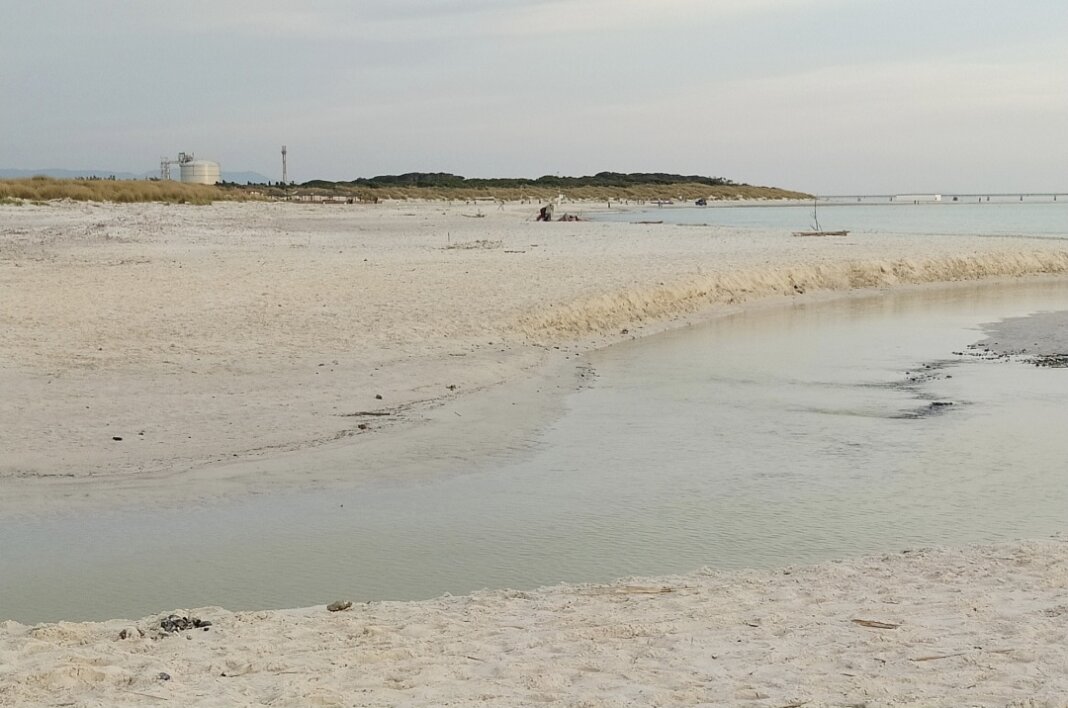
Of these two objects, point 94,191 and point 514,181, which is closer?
point 94,191

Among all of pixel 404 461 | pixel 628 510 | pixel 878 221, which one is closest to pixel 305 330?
pixel 404 461

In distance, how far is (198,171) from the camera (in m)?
92.4

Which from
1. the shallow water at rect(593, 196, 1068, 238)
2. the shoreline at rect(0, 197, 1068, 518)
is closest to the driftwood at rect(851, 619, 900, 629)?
the shoreline at rect(0, 197, 1068, 518)

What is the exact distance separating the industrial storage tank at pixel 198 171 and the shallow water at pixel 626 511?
283ft

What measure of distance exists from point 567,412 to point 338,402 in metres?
2.35

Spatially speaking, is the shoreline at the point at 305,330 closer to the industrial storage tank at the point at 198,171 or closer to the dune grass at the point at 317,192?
the dune grass at the point at 317,192

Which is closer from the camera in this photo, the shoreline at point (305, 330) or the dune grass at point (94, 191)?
the shoreline at point (305, 330)

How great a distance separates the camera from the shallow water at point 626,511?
6430 millimetres

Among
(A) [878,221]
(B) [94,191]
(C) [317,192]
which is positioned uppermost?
(C) [317,192]

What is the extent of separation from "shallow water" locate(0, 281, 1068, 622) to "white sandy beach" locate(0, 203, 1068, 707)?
1.86ft

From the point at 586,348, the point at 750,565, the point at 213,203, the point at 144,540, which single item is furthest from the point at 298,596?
the point at 213,203

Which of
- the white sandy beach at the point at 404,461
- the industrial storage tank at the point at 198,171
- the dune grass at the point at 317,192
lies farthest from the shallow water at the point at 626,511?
the industrial storage tank at the point at 198,171

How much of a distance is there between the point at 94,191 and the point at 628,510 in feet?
127

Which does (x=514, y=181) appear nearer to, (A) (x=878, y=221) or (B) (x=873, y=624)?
(A) (x=878, y=221)
